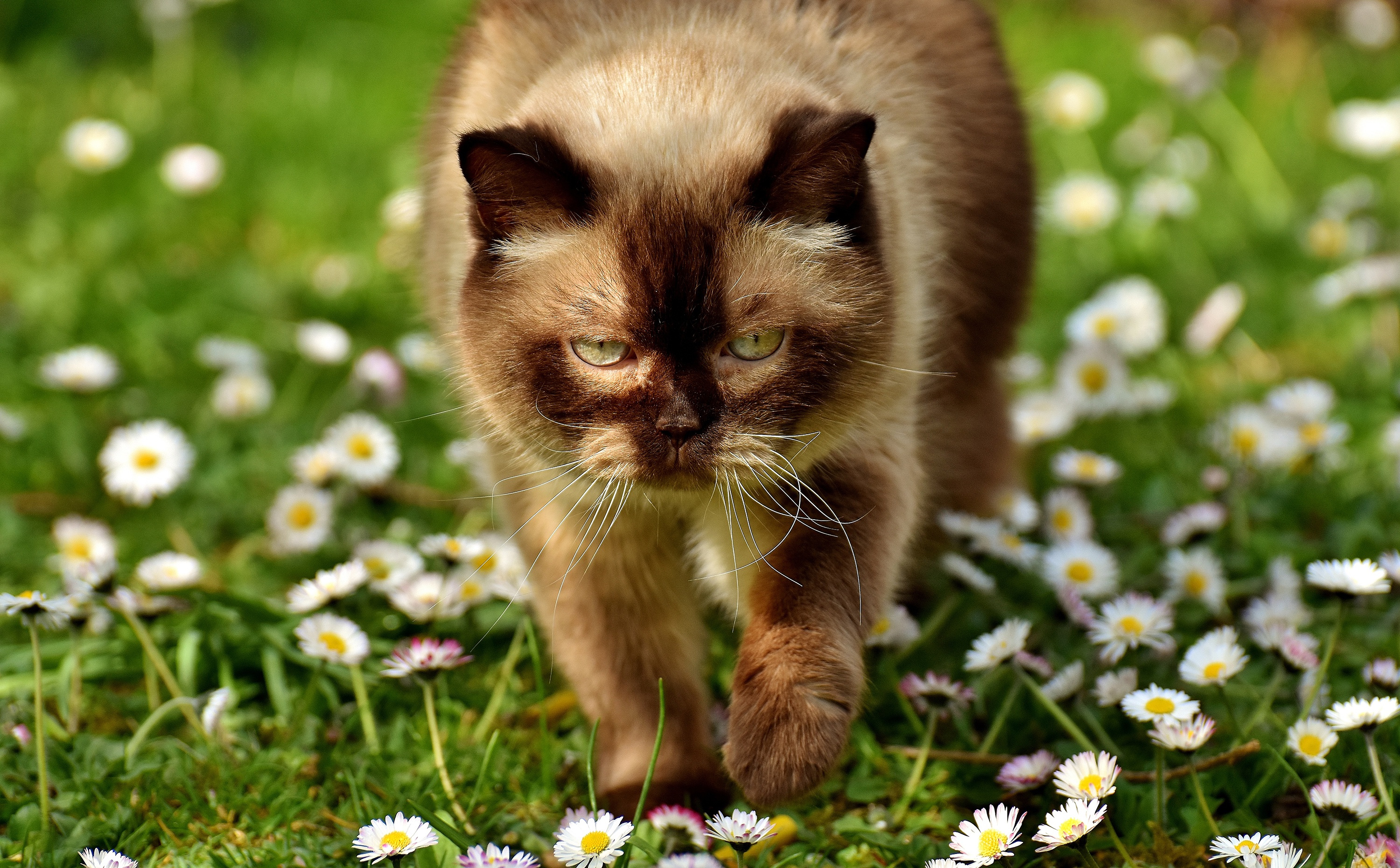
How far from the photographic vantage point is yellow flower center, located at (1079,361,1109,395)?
338cm

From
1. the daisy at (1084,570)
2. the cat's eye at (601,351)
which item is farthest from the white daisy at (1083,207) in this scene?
the cat's eye at (601,351)

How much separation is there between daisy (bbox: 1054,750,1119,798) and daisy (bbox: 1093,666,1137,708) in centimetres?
21

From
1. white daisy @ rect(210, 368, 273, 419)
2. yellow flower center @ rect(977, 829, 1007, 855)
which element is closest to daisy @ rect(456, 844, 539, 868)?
yellow flower center @ rect(977, 829, 1007, 855)

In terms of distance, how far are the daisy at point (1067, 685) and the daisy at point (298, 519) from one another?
1606mm

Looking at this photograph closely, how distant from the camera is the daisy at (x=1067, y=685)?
2.22 m

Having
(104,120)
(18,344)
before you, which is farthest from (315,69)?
(18,344)

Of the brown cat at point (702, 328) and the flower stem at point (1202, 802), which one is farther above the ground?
the brown cat at point (702, 328)

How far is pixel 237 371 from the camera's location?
3502 millimetres

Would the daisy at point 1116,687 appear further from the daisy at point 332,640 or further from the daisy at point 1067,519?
the daisy at point 332,640

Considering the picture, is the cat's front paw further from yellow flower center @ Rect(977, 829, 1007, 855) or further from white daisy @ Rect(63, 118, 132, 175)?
white daisy @ Rect(63, 118, 132, 175)

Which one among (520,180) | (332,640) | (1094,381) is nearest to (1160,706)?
(520,180)

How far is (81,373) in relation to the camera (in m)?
3.22

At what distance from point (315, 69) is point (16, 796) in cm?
387

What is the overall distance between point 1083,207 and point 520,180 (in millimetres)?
3024
